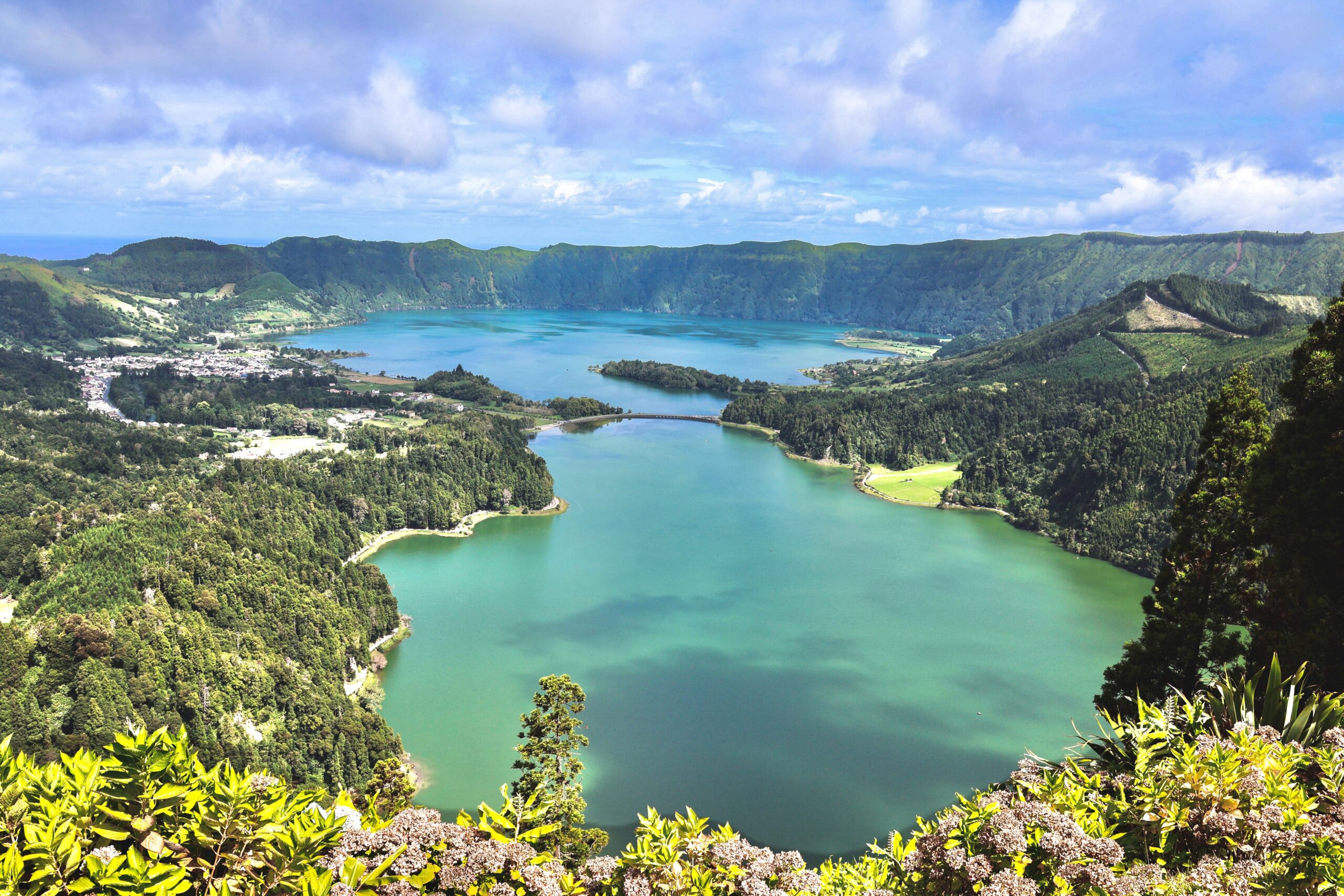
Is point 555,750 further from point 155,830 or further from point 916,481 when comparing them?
point 916,481

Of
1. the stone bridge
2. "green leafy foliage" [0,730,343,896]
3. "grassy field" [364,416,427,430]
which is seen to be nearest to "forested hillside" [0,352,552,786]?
"grassy field" [364,416,427,430]

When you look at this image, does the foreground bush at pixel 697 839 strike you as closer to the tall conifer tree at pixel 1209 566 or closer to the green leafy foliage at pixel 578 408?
the tall conifer tree at pixel 1209 566

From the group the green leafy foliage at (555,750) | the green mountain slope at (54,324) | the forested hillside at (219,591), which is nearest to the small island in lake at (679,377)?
the forested hillside at (219,591)

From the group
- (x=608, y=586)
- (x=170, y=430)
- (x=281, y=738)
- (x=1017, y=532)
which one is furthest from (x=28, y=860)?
(x=170, y=430)

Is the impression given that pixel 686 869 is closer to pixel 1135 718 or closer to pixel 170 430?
pixel 1135 718

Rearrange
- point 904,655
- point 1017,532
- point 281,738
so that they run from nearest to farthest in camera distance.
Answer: point 281,738 < point 904,655 < point 1017,532

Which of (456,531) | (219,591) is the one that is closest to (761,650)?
(219,591)
